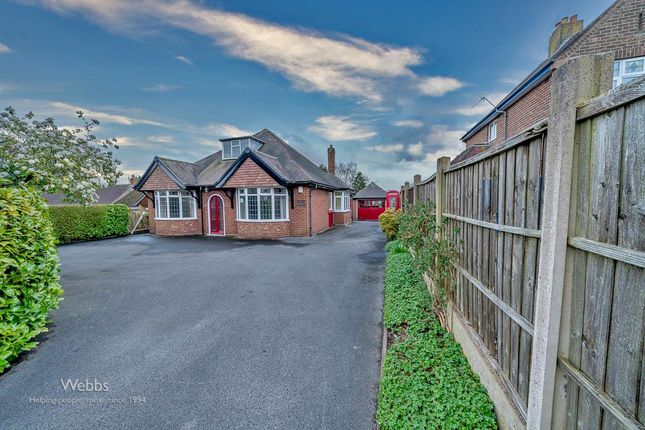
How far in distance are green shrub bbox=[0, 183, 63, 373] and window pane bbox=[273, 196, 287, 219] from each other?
406 inches

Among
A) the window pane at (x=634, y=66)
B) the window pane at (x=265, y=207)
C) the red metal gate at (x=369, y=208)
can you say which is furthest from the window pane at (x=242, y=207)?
the red metal gate at (x=369, y=208)

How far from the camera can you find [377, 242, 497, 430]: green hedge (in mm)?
2236

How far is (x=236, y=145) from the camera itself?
1748cm

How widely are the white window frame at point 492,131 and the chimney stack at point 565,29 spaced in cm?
407

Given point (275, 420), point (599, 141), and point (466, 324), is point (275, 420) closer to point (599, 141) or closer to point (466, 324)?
point (466, 324)

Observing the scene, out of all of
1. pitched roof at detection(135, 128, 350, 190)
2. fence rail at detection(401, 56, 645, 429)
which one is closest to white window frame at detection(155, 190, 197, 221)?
pitched roof at detection(135, 128, 350, 190)

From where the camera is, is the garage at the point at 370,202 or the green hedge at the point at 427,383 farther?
the garage at the point at 370,202

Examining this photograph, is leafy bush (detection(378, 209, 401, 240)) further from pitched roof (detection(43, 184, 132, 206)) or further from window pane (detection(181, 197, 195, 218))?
pitched roof (detection(43, 184, 132, 206))

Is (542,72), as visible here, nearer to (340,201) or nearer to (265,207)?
(265,207)

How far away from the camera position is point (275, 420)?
8.27 ft

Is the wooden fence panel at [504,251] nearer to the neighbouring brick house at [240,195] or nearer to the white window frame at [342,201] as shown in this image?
the neighbouring brick house at [240,195]

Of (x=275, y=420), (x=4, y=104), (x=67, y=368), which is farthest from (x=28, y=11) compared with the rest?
(x=275, y=420)

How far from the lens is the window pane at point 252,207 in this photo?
46.7 ft

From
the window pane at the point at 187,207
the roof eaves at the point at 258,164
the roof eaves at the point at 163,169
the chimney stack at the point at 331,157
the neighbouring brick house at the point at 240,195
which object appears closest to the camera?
the roof eaves at the point at 258,164
